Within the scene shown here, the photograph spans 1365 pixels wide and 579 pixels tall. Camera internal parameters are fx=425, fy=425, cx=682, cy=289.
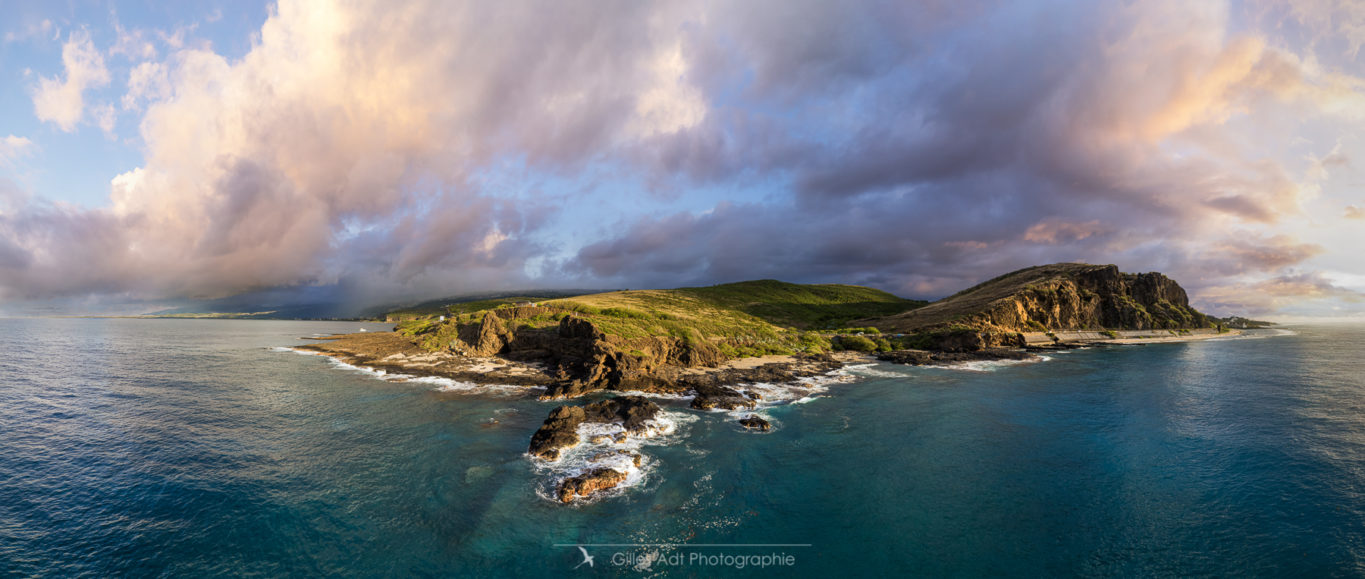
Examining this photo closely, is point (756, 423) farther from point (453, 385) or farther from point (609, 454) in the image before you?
point (453, 385)

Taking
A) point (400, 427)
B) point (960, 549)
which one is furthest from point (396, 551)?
point (960, 549)

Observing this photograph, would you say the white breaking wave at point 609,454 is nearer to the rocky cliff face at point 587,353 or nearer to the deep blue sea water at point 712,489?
the deep blue sea water at point 712,489

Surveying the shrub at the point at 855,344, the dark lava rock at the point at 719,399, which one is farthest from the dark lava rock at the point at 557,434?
the shrub at the point at 855,344

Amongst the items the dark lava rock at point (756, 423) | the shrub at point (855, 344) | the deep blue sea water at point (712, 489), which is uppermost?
the shrub at point (855, 344)

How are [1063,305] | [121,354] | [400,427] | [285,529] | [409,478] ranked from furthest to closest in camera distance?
1. [1063,305]
2. [121,354]
3. [400,427]
4. [409,478]
5. [285,529]

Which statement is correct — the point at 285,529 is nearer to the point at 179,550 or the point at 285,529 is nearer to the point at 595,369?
the point at 179,550

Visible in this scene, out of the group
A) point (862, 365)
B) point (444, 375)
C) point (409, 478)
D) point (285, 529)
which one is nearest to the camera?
point (285, 529)
